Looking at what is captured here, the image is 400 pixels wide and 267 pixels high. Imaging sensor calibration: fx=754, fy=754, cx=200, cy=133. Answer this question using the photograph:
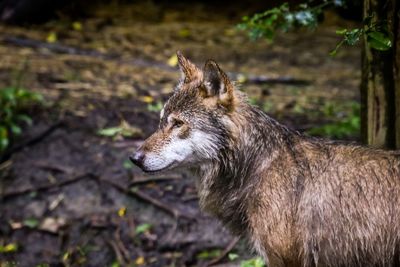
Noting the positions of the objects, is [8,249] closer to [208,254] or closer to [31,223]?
[31,223]

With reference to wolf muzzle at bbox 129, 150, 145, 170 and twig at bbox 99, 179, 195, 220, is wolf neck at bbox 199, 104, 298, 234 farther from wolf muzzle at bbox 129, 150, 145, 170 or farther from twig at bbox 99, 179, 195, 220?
twig at bbox 99, 179, 195, 220

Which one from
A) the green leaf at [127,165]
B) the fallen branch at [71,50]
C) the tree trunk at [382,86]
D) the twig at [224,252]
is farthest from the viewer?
the fallen branch at [71,50]

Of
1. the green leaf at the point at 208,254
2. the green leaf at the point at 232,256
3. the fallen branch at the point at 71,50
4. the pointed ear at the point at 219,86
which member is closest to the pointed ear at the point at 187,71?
the pointed ear at the point at 219,86

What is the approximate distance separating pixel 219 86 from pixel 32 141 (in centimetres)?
423

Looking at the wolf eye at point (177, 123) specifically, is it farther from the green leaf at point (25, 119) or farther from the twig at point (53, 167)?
the green leaf at point (25, 119)

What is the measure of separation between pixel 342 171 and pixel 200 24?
9590mm

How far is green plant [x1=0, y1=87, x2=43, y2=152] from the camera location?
31.2 feet

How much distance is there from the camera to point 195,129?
6020mm

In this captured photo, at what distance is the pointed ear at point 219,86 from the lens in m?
5.91

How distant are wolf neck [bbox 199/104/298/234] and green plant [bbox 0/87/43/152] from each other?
161 inches

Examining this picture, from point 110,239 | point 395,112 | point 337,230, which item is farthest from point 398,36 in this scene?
point 110,239

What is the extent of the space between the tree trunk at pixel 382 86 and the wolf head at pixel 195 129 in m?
1.29

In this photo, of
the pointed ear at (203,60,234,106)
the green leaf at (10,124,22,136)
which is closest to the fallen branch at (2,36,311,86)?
the green leaf at (10,124,22,136)

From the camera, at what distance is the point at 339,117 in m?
Answer: 10.2
